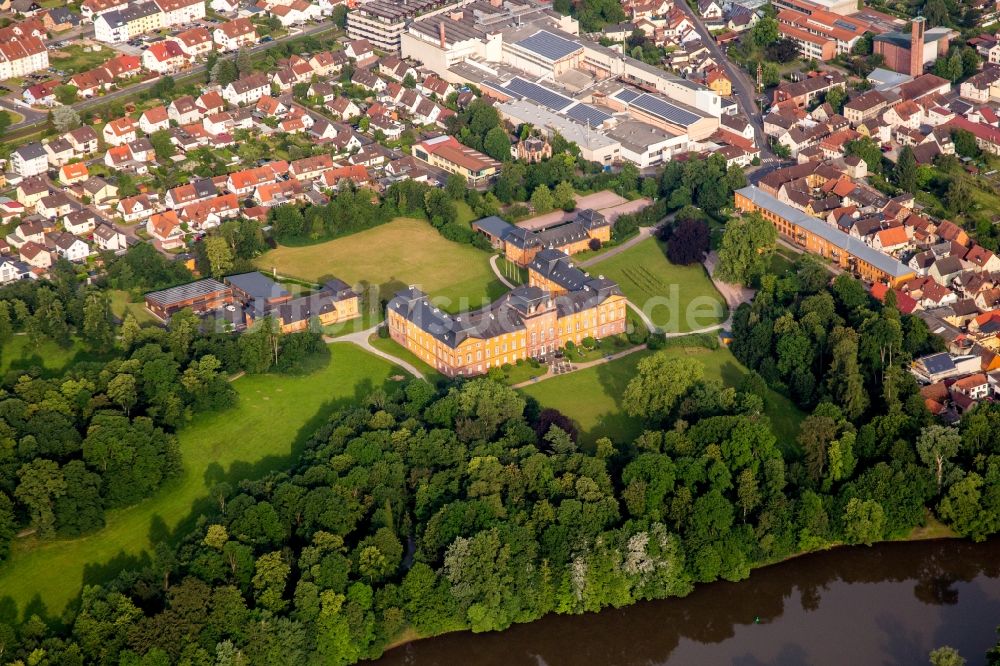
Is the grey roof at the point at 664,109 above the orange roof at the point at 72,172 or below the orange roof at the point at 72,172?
Result: below

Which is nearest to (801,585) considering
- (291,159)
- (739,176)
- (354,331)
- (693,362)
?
(693,362)

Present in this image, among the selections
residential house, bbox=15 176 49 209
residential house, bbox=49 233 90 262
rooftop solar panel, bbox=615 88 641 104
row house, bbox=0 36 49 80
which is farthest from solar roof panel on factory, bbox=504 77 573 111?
row house, bbox=0 36 49 80

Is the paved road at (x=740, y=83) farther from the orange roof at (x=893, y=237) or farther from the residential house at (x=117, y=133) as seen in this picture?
the residential house at (x=117, y=133)

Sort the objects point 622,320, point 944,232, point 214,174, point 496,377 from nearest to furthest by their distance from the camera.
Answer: point 496,377 → point 622,320 → point 944,232 → point 214,174

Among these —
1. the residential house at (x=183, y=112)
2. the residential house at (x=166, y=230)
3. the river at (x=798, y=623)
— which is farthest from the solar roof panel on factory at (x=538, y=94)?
the river at (x=798, y=623)

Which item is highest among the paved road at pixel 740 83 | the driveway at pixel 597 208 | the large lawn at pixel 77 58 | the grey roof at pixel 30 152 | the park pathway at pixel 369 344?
the grey roof at pixel 30 152

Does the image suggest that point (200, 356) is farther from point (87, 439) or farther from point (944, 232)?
point (944, 232)

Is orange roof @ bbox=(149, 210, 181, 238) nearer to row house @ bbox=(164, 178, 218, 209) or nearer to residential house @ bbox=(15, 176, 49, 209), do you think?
row house @ bbox=(164, 178, 218, 209)
